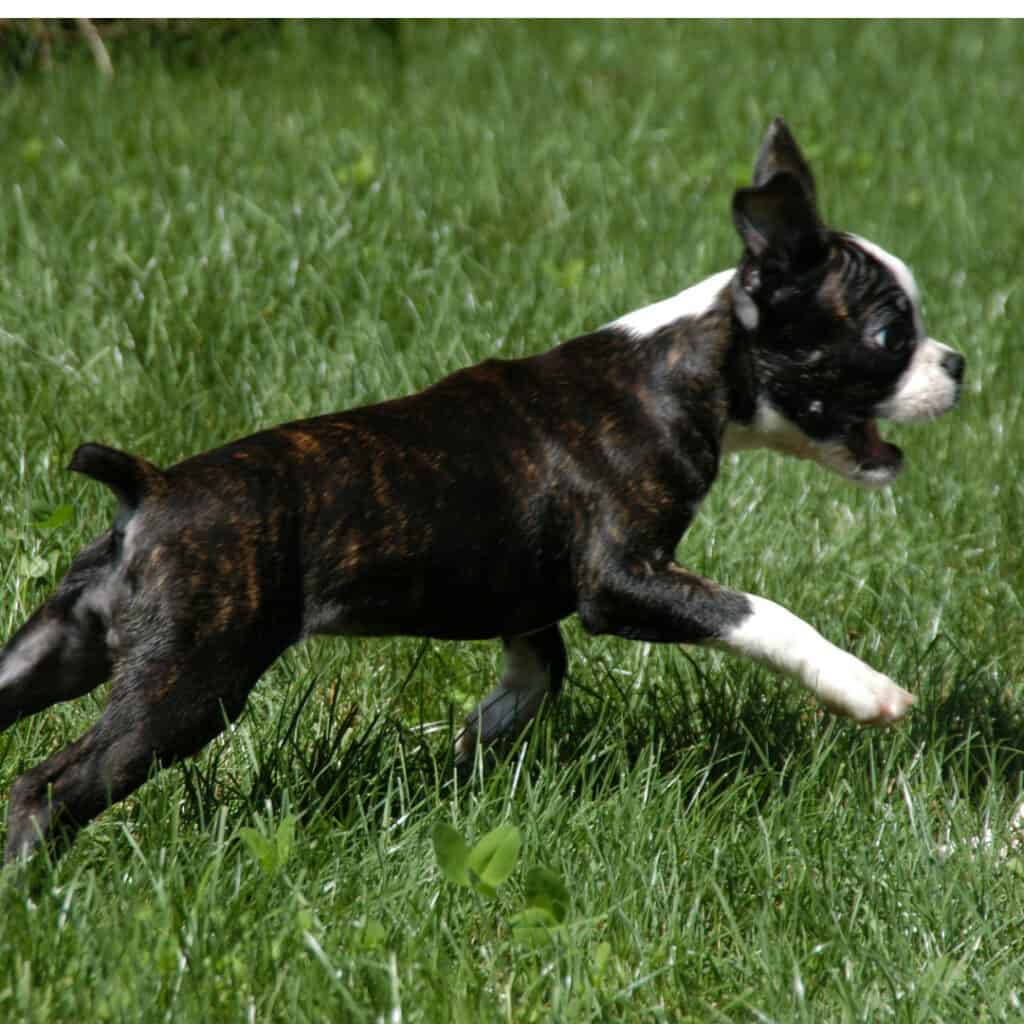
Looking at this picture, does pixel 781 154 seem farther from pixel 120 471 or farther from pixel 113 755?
pixel 113 755

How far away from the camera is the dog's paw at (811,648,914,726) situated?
11.2 feet

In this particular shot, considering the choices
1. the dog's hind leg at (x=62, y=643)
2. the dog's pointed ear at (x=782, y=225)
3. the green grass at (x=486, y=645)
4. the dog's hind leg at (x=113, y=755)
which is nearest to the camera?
the green grass at (x=486, y=645)

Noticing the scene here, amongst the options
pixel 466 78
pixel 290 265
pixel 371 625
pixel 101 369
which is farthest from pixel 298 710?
pixel 466 78

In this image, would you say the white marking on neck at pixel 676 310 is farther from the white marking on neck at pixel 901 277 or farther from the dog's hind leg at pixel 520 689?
the dog's hind leg at pixel 520 689

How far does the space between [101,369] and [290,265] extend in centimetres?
95

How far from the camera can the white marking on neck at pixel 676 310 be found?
3.76 meters

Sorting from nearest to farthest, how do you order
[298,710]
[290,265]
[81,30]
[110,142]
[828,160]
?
1. [298,710]
2. [290,265]
3. [110,142]
4. [828,160]
5. [81,30]

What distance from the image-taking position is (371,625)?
350 cm

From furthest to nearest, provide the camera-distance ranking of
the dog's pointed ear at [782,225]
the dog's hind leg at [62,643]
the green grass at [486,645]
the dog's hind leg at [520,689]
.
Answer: the dog's hind leg at [520,689] → the dog's pointed ear at [782,225] → the dog's hind leg at [62,643] → the green grass at [486,645]

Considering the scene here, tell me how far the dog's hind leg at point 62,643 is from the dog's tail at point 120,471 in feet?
0.37

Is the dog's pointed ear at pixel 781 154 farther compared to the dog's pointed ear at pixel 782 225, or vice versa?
the dog's pointed ear at pixel 781 154

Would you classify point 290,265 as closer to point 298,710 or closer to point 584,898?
point 298,710

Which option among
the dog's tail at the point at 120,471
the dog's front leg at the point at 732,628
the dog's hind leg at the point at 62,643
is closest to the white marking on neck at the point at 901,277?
the dog's front leg at the point at 732,628

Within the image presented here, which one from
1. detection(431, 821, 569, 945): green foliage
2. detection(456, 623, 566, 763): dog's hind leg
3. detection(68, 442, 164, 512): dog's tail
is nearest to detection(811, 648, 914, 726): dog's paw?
detection(431, 821, 569, 945): green foliage
